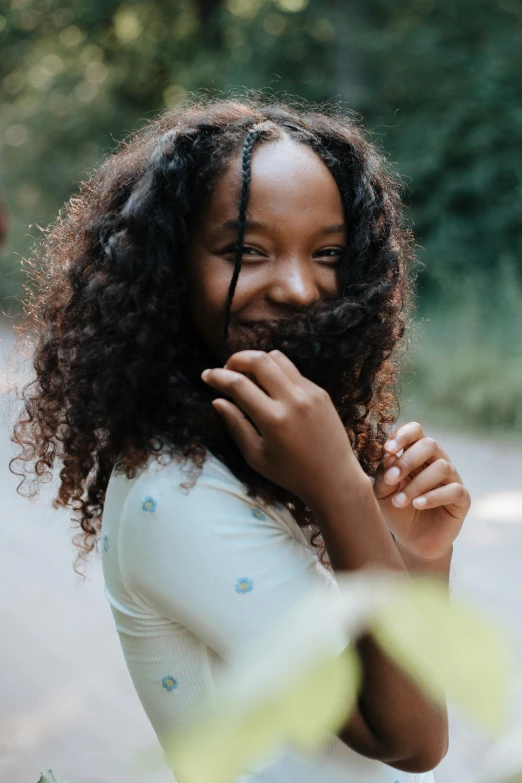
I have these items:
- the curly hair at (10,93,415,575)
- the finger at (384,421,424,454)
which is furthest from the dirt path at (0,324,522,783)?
the finger at (384,421,424,454)

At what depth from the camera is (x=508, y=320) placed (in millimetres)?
8508

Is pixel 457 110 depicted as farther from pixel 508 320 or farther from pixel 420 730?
pixel 420 730

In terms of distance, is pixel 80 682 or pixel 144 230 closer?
pixel 144 230

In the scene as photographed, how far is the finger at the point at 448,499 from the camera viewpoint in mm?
1332

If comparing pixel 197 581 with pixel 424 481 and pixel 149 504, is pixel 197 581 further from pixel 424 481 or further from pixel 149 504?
pixel 424 481

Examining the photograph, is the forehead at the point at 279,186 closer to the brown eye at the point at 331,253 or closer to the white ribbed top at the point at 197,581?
the brown eye at the point at 331,253

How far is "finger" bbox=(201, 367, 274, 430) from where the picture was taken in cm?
107

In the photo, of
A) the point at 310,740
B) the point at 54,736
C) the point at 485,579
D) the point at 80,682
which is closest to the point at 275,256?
the point at 310,740

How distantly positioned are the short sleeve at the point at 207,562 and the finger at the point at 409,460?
0.25 metres

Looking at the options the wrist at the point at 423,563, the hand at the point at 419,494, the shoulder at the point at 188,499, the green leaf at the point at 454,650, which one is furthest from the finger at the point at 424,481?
the green leaf at the point at 454,650

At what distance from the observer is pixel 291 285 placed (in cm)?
129

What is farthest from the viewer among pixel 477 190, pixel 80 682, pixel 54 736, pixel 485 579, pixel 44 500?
pixel 477 190

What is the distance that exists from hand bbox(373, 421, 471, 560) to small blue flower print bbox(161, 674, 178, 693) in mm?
424

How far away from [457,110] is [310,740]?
1036 centimetres
